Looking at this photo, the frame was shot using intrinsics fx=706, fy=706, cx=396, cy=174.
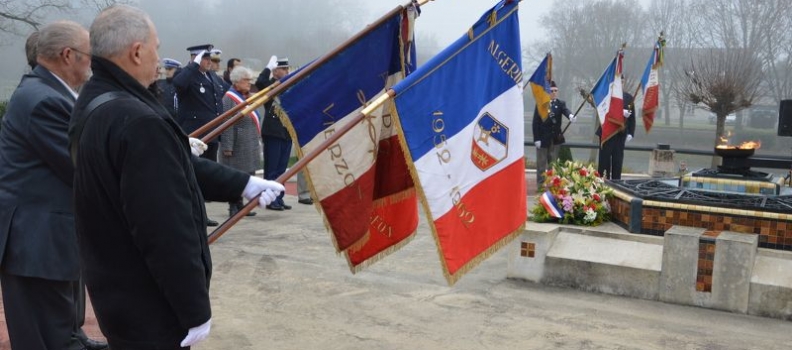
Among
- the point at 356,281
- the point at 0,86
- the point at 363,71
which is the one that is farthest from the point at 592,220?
the point at 0,86

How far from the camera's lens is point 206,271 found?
2.39 meters

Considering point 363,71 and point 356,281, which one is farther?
point 356,281

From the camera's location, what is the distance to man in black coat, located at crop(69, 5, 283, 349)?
2.12 m

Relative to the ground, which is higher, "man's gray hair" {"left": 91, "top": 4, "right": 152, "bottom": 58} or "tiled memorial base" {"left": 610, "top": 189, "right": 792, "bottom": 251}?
"man's gray hair" {"left": 91, "top": 4, "right": 152, "bottom": 58}

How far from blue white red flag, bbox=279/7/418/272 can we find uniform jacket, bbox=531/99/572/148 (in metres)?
9.05

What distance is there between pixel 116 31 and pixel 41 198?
1482 mm

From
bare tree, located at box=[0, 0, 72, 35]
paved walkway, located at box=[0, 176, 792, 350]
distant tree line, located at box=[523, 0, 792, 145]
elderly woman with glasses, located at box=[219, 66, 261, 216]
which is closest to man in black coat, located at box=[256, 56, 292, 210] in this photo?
elderly woman with glasses, located at box=[219, 66, 261, 216]

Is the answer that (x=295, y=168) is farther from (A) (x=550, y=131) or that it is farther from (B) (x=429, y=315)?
(A) (x=550, y=131)

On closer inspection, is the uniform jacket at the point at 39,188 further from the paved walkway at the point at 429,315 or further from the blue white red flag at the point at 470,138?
the blue white red flag at the point at 470,138

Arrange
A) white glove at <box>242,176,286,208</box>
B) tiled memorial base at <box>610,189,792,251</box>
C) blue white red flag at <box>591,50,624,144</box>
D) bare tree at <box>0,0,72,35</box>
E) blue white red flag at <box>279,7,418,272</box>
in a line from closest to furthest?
1. white glove at <box>242,176,286,208</box>
2. blue white red flag at <box>279,7,418,272</box>
3. tiled memorial base at <box>610,189,792,251</box>
4. blue white red flag at <box>591,50,624,144</box>
5. bare tree at <box>0,0,72,35</box>

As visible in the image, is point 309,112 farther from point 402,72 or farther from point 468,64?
point 468,64

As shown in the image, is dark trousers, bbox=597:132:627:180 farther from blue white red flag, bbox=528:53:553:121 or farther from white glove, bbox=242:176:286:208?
white glove, bbox=242:176:286:208

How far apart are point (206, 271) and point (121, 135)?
553 mm

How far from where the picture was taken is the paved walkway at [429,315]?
4367 millimetres
